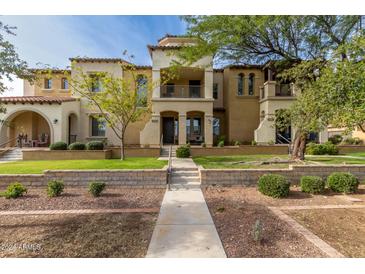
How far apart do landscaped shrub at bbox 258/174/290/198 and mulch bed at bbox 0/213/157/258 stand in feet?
13.2

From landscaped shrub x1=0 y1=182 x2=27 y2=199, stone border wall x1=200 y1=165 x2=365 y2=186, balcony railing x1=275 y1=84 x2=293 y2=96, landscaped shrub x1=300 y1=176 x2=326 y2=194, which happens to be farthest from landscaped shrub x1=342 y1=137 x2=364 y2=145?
landscaped shrub x1=0 y1=182 x2=27 y2=199

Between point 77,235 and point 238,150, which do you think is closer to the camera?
point 77,235

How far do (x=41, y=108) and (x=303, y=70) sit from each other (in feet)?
59.3

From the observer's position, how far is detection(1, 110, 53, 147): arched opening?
18375 millimetres

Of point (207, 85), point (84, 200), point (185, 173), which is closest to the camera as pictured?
point (84, 200)

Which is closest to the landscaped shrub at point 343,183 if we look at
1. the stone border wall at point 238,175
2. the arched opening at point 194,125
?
the stone border wall at point 238,175

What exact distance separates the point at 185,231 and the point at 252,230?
4.69ft

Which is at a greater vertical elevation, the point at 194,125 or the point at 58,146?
the point at 194,125

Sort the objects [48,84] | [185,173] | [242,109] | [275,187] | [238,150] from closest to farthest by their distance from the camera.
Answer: [275,187]
[185,173]
[238,150]
[242,109]
[48,84]

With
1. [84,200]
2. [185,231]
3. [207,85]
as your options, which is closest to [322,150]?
[207,85]

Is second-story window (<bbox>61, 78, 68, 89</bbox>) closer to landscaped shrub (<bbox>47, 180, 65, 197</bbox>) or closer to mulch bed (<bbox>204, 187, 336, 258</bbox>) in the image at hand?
landscaped shrub (<bbox>47, 180, 65, 197</bbox>)

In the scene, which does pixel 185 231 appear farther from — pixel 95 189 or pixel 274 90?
pixel 274 90

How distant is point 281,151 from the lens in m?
16.7

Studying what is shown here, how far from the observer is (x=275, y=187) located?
7383 mm
